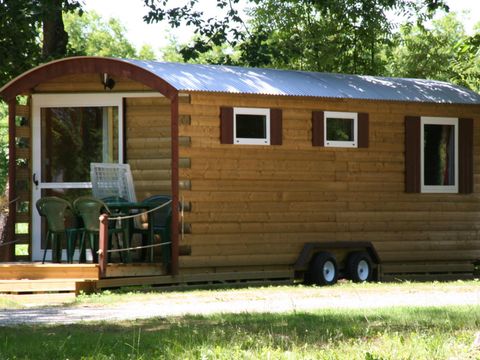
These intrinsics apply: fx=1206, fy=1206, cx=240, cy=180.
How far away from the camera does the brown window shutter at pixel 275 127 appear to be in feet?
59.6

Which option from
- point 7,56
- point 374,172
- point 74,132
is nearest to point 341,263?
point 374,172

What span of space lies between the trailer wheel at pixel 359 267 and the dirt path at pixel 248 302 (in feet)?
6.00

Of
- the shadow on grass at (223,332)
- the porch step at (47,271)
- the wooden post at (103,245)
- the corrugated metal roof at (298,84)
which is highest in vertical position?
the corrugated metal roof at (298,84)

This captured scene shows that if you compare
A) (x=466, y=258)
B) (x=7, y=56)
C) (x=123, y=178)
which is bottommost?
(x=466, y=258)

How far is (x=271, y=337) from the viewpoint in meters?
9.84

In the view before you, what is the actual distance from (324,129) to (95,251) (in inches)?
163

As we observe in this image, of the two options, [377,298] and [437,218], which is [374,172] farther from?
[377,298]

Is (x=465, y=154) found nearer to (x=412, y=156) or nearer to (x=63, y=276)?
(x=412, y=156)

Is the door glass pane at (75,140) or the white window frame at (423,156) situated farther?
the white window frame at (423,156)

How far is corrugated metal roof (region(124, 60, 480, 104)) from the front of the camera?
693 inches

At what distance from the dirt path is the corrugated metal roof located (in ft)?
10.2

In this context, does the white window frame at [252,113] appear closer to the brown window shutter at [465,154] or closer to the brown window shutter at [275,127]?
the brown window shutter at [275,127]

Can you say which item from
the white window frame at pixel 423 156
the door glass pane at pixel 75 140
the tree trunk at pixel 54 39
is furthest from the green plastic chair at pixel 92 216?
the tree trunk at pixel 54 39

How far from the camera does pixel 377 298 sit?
1484cm
